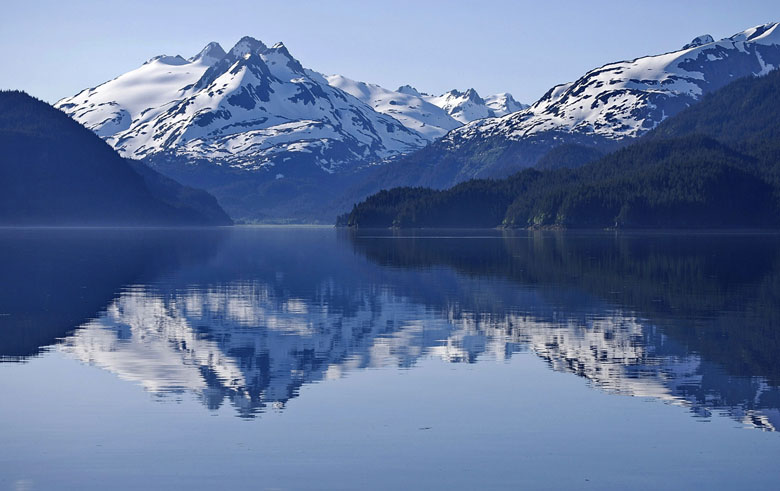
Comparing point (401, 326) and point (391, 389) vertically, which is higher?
point (401, 326)

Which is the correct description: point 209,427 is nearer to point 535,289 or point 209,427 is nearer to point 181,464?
point 181,464

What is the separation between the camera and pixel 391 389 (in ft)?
127

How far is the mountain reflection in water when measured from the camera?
40.2 metres

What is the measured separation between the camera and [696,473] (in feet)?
89.3

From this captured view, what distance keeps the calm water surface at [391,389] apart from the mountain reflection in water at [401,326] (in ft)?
0.72

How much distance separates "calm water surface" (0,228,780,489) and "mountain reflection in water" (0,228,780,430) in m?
0.22

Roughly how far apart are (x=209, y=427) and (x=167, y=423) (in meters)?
1.61

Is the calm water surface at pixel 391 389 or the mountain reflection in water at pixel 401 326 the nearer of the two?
the calm water surface at pixel 391 389

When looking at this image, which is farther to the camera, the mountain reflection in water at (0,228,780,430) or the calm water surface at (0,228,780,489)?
the mountain reflection in water at (0,228,780,430)

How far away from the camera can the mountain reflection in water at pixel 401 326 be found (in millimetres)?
40188

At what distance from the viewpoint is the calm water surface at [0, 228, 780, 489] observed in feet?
90.8

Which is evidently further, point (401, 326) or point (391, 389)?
point (401, 326)

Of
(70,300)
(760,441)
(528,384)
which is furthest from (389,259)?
(760,441)

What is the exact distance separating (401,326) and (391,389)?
760 inches
